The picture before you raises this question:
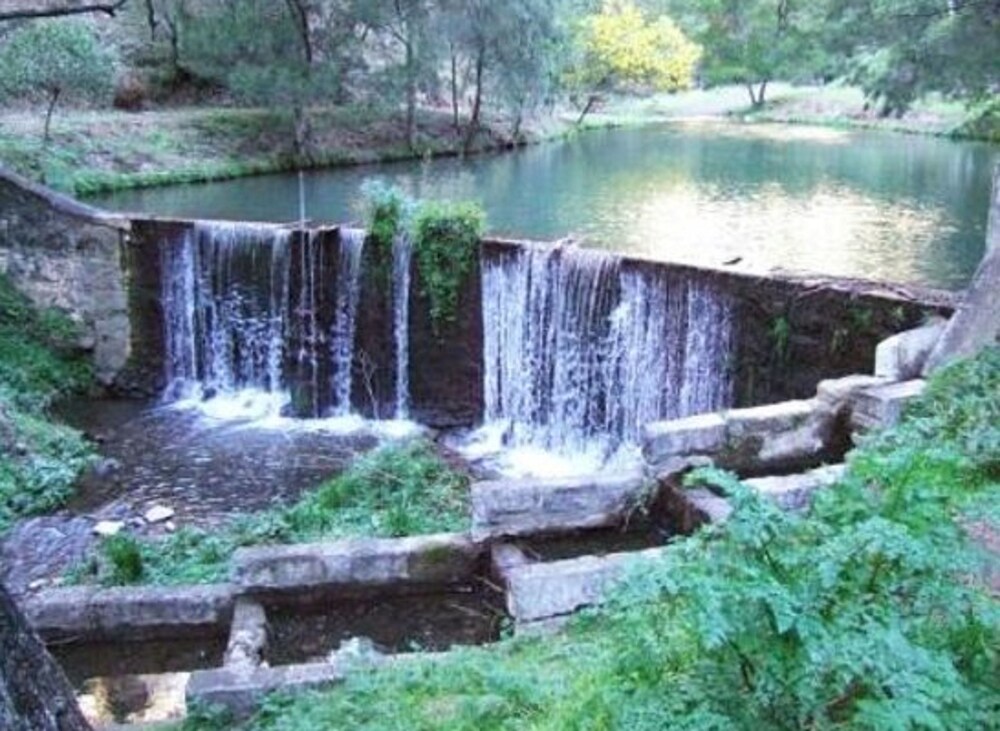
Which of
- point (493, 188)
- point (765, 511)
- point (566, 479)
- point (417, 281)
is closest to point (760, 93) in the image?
point (493, 188)

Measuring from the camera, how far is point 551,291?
A: 10023mm

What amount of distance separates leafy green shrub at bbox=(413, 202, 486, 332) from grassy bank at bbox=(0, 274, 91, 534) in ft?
11.6

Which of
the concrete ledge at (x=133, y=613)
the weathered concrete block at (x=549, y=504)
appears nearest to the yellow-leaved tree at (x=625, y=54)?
the weathered concrete block at (x=549, y=504)

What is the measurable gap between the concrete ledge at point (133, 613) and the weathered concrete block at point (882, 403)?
3981 millimetres

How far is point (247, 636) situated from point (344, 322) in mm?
5942

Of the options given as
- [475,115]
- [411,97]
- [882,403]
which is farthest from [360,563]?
[475,115]

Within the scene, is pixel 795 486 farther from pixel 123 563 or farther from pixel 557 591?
pixel 123 563

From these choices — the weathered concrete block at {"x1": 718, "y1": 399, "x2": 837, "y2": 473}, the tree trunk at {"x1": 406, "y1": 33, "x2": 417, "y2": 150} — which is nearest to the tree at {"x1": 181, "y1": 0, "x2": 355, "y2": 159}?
the tree trunk at {"x1": 406, "y1": 33, "x2": 417, "y2": 150}

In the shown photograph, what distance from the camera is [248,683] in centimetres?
457

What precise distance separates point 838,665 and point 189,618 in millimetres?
4198

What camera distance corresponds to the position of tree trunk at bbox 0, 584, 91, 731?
3096 mm

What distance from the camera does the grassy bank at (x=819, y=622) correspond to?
2.46m

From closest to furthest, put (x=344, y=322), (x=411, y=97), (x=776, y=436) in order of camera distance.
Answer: (x=776, y=436) → (x=344, y=322) → (x=411, y=97)

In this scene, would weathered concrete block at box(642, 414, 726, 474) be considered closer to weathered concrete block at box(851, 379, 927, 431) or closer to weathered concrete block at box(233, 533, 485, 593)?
weathered concrete block at box(851, 379, 927, 431)
